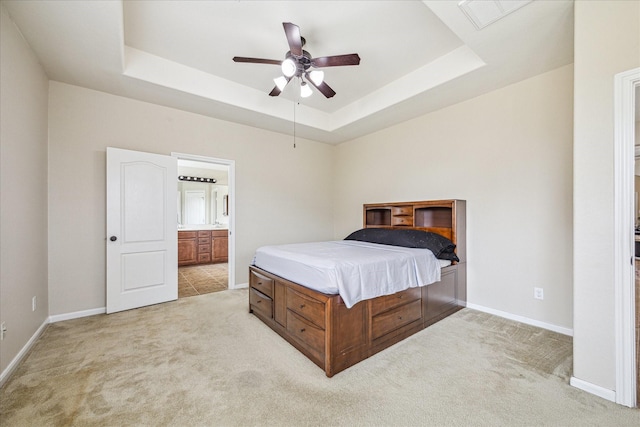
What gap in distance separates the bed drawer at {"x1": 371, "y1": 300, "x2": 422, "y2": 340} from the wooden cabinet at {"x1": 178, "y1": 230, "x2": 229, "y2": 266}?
5.26 meters

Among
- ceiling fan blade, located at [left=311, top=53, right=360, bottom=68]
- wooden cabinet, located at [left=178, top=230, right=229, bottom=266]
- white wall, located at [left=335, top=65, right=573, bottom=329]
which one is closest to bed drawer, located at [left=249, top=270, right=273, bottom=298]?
ceiling fan blade, located at [left=311, top=53, right=360, bottom=68]

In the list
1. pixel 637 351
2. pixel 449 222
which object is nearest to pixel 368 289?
pixel 637 351

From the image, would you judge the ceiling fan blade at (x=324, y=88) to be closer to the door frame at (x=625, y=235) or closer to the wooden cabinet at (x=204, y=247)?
the door frame at (x=625, y=235)

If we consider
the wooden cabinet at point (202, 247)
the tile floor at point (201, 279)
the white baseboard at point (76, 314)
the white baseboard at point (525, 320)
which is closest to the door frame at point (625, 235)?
the white baseboard at point (525, 320)

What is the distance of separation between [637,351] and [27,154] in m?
5.04

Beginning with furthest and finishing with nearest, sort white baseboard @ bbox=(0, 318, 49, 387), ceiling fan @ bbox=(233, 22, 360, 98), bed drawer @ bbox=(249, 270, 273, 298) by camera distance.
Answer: bed drawer @ bbox=(249, 270, 273, 298)
ceiling fan @ bbox=(233, 22, 360, 98)
white baseboard @ bbox=(0, 318, 49, 387)

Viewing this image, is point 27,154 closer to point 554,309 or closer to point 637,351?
point 637,351

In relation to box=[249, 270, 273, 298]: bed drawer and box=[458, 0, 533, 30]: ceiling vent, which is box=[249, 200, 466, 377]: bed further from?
box=[458, 0, 533, 30]: ceiling vent

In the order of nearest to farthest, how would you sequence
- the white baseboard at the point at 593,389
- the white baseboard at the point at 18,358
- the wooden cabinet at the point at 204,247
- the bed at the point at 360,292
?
the white baseboard at the point at 593,389, the white baseboard at the point at 18,358, the bed at the point at 360,292, the wooden cabinet at the point at 204,247

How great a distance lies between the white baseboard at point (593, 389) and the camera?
1.68m

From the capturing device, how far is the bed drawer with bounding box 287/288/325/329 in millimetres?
2047

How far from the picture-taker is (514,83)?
302 cm

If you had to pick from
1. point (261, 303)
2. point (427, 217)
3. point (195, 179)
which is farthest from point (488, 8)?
point (195, 179)

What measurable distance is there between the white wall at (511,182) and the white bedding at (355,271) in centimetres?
90
